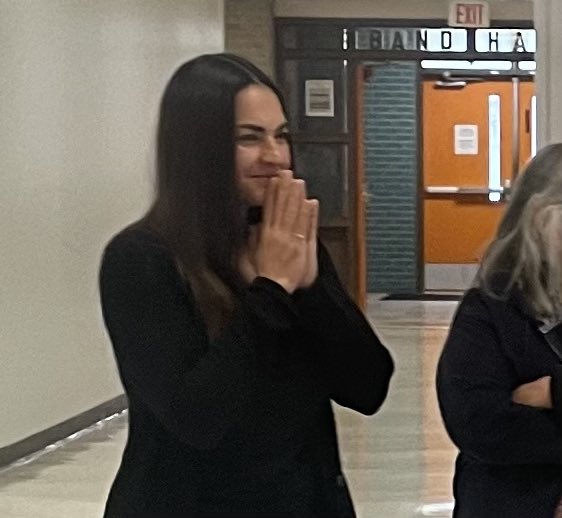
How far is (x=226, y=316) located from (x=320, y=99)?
1003 centimetres

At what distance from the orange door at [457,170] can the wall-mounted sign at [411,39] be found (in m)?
2.20

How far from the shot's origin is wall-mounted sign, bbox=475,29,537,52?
1176cm

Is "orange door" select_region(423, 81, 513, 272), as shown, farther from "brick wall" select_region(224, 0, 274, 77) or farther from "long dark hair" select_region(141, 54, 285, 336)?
"long dark hair" select_region(141, 54, 285, 336)

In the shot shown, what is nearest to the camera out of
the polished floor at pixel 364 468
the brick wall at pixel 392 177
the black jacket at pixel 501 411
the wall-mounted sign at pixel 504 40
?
the black jacket at pixel 501 411

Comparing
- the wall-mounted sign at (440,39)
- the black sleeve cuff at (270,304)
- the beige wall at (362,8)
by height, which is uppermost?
the beige wall at (362,8)

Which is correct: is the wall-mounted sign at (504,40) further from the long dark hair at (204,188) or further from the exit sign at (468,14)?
the long dark hair at (204,188)

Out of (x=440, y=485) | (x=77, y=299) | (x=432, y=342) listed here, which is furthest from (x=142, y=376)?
(x=432, y=342)

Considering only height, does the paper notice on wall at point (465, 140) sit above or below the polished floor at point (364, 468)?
above

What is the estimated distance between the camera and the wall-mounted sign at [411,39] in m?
11.3

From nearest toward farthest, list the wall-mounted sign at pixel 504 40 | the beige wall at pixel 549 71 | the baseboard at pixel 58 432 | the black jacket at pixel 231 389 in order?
the black jacket at pixel 231 389
the beige wall at pixel 549 71
the baseboard at pixel 58 432
the wall-mounted sign at pixel 504 40

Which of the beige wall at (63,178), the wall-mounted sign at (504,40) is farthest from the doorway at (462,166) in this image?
the beige wall at (63,178)

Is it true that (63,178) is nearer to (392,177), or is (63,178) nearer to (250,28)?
(250,28)

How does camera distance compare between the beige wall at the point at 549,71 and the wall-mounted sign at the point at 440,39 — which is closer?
the beige wall at the point at 549,71

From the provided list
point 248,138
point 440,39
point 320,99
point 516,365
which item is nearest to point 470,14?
point 440,39
